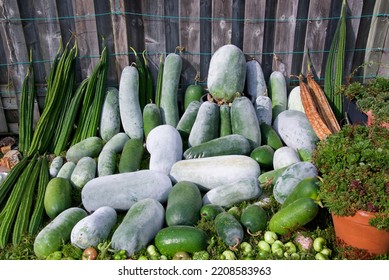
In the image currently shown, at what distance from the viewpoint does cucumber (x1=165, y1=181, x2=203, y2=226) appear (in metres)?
3.31

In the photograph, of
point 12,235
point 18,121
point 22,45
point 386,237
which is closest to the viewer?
point 386,237

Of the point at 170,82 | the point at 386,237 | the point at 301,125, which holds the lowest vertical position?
the point at 386,237

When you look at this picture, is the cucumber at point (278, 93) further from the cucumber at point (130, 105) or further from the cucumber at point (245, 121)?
the cucumber at point (130, 105)

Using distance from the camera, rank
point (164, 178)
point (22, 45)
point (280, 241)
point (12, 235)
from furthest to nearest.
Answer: point (22, 45) < point (164, 178) < point (12, 235) < point (280, 241)

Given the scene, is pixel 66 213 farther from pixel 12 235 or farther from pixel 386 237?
pixel 386 237

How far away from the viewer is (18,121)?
5238mm

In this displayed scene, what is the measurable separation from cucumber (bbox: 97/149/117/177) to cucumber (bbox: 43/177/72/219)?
1.24ft

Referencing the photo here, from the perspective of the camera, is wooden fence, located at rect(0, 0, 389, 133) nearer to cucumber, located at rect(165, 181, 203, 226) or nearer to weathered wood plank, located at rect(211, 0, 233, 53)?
weathered wood plank, located at rect(211, 0, 233, 53)

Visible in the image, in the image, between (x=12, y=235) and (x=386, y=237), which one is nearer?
(x=386, y=237)

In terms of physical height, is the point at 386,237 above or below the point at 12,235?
above

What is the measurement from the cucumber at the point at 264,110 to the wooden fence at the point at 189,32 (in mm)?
536

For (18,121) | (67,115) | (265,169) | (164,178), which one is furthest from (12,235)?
(265,169)

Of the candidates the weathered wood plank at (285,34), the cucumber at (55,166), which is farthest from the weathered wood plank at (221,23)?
the cucumber at (55,166)
